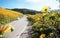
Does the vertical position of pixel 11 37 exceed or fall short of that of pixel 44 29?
it falls short

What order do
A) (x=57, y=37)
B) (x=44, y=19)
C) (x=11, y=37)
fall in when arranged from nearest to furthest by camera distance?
(x=57, y=37) < (x=44, y=19) < (x=11, y=37)

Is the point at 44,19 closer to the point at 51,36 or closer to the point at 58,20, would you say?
the point at 58,20

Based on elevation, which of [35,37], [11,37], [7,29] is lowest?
[11,37]

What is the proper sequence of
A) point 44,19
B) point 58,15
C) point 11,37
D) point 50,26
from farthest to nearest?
point 11,37
point 44,19
point 58,15
point 50,26

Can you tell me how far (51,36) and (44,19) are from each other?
3.14 meters

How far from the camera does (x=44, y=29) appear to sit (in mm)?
11430

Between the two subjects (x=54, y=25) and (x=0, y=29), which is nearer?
(x=0, y=29)

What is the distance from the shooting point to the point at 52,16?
1241 cm

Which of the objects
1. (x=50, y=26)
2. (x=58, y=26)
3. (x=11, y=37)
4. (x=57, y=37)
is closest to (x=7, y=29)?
(x=57, y=37)

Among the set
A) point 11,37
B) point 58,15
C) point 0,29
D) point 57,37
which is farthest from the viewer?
point 11,37

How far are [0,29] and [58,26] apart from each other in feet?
10.1

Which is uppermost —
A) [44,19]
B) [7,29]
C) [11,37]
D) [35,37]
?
[7,29]

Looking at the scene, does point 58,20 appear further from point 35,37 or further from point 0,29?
point 0,29

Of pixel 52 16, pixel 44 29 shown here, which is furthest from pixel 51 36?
pixel 52 16
